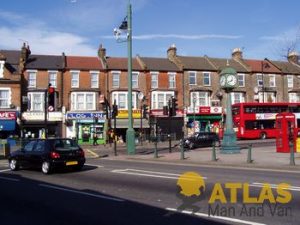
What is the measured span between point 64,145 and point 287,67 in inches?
2074

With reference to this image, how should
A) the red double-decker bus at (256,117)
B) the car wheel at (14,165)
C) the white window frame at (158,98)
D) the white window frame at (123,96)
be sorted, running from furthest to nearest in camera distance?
the white window frame at (158,98)
the white window frame at (123,96)
the red double-decker bus at (256,117)
the car wheel at (14,165)

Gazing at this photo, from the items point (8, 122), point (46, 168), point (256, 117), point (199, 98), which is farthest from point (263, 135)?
point (46, 168)

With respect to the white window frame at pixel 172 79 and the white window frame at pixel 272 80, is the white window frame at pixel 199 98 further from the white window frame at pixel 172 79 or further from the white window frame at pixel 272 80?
the white window frame at pixel 272 80

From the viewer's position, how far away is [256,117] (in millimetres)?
51000

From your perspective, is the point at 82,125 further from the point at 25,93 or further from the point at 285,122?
the point at 285,122

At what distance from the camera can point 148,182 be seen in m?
14.3

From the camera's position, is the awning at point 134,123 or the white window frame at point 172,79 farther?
the white window frame at point 172,79

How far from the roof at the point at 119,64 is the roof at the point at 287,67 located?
67.1 feet

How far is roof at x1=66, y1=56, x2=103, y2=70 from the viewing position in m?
54.8

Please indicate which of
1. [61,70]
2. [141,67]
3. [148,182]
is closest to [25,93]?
[61,70]

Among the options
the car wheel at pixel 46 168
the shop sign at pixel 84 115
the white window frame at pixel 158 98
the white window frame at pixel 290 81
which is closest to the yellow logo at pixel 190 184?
the car wheel at pixel 46 168

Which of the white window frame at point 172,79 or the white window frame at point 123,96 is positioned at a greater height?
the white window frame at point 172,79

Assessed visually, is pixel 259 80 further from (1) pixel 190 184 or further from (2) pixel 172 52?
(1) pixel 190 184

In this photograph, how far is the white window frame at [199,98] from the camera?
191 feet
